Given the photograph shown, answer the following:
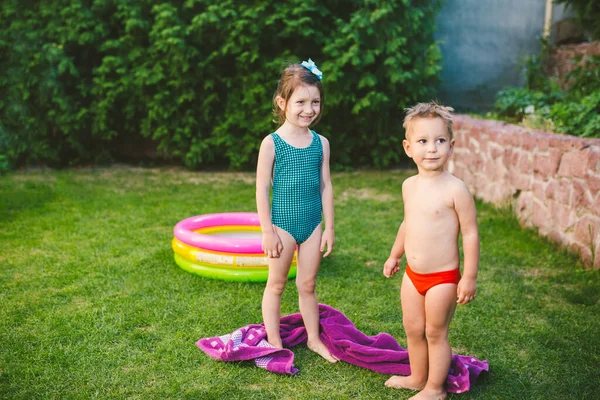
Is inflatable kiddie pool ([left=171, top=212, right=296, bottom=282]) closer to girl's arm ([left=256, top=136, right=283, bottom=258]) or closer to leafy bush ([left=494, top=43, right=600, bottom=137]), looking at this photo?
girl's arm ([left=256, top=136, right=283, bottom=258])

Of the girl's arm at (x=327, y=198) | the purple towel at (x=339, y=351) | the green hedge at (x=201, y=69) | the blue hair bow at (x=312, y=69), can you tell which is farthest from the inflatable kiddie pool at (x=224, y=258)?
the green hedge at (x=201, y=69)

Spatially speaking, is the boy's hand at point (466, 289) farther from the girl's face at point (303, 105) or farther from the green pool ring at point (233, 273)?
the green pool ring at point (233, 273)

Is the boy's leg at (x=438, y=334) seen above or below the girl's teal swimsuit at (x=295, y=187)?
below

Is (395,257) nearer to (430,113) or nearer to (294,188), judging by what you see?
(294,188)

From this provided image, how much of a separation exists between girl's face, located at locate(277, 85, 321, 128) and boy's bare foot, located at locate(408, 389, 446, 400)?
1.41m

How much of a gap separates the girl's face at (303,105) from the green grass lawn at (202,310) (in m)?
1.27

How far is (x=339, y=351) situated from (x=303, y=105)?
1.31m

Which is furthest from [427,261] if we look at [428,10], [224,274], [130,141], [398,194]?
[130,141]

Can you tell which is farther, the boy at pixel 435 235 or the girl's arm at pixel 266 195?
the girl's arm at pixel 266 195

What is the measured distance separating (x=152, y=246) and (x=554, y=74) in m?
6.32

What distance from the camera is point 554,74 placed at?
328 inches

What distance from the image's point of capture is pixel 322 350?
10.4 feet

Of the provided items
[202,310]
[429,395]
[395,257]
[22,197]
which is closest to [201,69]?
[22,197]

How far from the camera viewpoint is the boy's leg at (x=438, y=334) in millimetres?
2562
